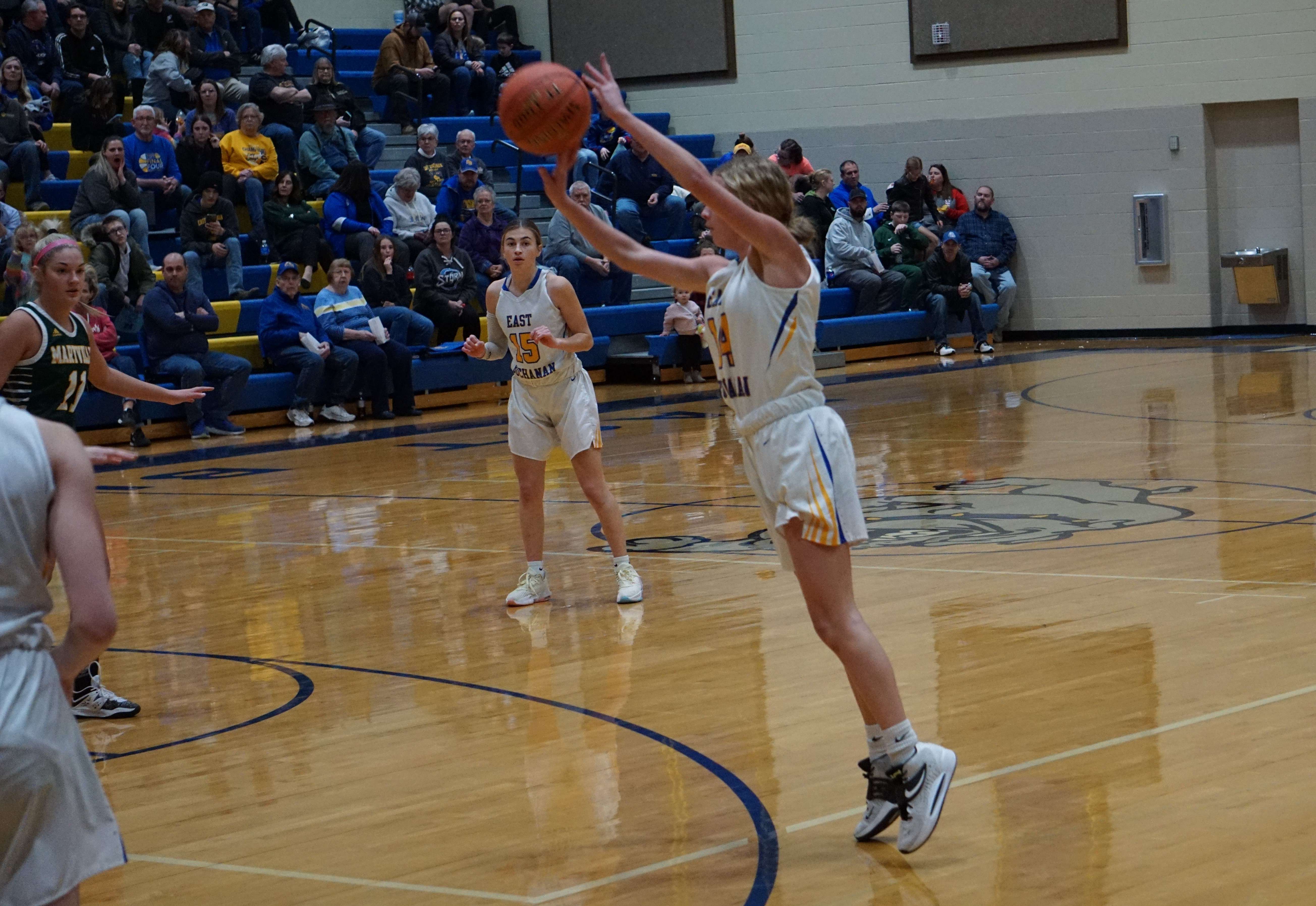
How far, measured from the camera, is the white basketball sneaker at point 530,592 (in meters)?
7.07

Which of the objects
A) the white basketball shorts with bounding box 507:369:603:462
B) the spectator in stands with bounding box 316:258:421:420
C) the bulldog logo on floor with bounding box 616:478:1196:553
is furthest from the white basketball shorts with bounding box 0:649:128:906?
the spectator in stands with bounding box 316:258:421:420

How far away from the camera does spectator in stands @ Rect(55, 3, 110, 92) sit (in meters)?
17.0

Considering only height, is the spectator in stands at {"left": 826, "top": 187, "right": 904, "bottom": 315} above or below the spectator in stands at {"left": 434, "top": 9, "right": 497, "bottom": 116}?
below

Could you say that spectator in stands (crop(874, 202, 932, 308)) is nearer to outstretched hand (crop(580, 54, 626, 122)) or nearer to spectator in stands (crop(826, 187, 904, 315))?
spectator in stands (crop(826, 187, 904, 315))

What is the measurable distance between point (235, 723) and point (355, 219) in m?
12.2

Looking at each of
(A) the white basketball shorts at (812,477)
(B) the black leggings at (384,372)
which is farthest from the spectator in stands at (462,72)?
(A) the white basketball shorts at (812,477)

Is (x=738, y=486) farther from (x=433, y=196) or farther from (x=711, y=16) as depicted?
(x=711, y=16)

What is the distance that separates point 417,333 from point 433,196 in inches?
103

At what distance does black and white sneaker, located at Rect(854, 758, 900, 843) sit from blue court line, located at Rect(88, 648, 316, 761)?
2082mm

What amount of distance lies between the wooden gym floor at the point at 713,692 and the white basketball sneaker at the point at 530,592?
0.08 m

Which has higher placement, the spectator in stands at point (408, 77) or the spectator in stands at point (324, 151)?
the spectator in stands at point (408, 77)

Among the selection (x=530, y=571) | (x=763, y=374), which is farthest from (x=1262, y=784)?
(x=530, y=571)

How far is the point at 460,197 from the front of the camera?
59.1 feet

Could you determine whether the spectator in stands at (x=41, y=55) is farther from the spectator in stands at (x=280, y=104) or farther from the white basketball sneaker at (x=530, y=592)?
the white basketball sneaker at (x=530, y=592)
